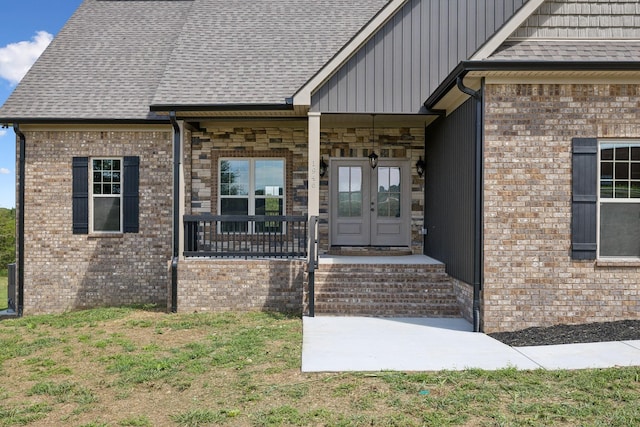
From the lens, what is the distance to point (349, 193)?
11.1m

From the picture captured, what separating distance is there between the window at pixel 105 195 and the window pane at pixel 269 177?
2580mm

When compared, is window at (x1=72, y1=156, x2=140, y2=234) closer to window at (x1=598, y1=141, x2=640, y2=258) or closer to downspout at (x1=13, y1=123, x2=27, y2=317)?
downspout at (x1=13, y1=123, x2=27, y2=317)

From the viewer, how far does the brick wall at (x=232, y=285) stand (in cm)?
902

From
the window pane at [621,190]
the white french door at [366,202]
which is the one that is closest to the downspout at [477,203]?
the window pane at [621,190]

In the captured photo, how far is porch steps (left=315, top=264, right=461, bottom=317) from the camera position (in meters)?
8.23

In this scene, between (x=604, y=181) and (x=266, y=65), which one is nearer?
(x=604, y=181)

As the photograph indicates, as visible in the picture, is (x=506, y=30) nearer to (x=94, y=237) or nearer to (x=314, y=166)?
(x=314, y=166)

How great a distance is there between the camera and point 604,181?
7.02m

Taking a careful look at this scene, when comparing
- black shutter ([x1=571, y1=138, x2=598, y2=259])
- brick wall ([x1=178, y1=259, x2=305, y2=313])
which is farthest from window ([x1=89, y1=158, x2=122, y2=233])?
black shutter ([x1=571, y1=138, x2=598, y2=259])

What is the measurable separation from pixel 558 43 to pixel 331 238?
5.88 metres

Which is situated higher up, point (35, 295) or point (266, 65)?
point (266, 65)

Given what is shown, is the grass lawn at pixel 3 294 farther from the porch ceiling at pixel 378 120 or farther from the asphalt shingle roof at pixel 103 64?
the porch ceiling at pixel 378 120

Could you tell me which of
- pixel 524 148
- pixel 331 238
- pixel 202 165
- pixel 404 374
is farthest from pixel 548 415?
pixel 202 165

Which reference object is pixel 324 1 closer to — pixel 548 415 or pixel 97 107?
pixel 97 107
